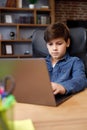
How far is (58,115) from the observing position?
2.62 ft

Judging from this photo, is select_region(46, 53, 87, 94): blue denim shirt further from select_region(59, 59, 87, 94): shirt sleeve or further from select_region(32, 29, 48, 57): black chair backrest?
select_region(32, 29, 48, 57): black chair backrest

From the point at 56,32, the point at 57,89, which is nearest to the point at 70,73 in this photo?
the point at 56,32

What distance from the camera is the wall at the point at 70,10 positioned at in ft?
18.4

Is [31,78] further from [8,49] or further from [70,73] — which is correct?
[8,49]

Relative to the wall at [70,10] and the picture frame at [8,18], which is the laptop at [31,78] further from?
the wall at [70,10]

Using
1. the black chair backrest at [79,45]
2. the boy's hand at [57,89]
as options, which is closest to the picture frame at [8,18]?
the black chair backrest at [79,45]

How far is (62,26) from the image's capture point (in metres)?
1.51

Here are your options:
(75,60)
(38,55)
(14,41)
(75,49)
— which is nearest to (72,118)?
(75,60)

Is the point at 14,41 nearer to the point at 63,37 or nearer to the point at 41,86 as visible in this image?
the point at 63,37

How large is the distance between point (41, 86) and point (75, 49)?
0.87m

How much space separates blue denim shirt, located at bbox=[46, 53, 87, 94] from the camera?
1.17 metres

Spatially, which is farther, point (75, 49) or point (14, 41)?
point (14, 41)

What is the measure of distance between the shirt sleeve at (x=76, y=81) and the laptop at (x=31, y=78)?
197mm

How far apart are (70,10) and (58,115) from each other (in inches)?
203
